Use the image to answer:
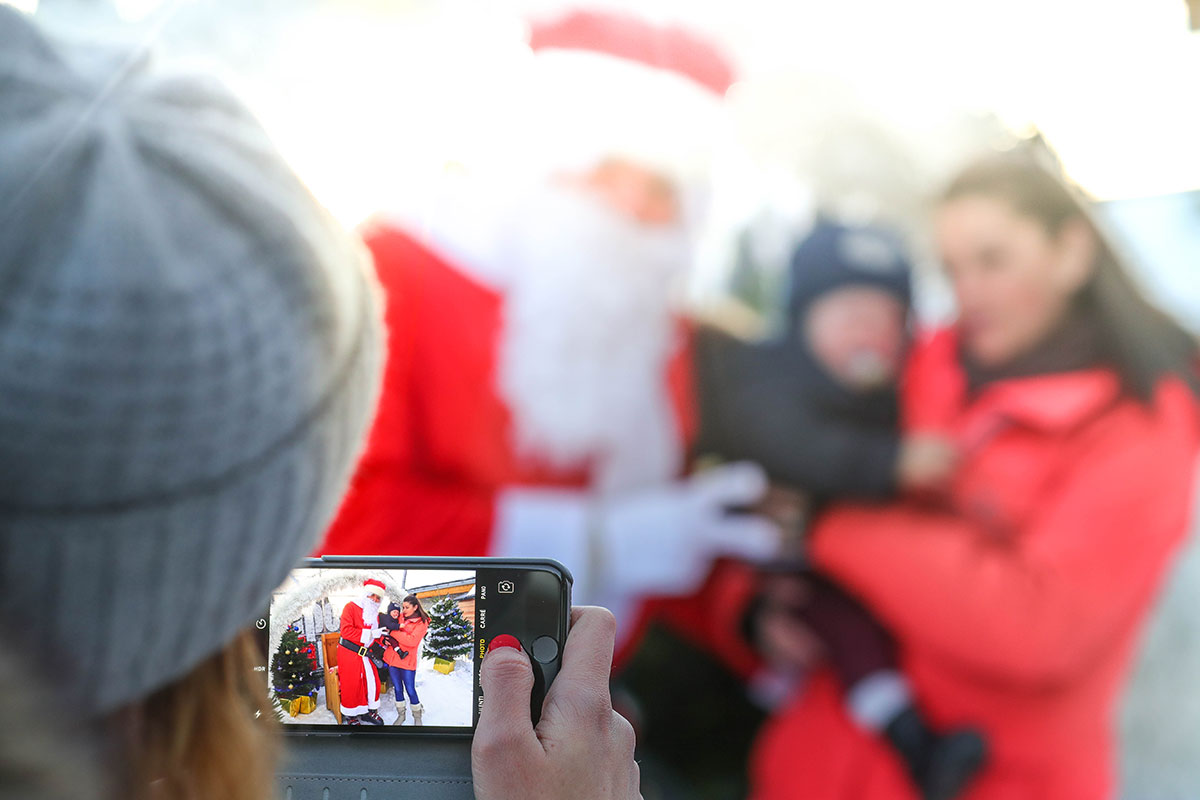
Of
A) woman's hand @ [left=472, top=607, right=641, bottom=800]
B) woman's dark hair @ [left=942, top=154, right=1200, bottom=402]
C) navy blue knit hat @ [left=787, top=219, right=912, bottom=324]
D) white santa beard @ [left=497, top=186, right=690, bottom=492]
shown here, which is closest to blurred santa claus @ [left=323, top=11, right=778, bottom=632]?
white santa beard @ [left=497, top=186, right=690, bottom=492]

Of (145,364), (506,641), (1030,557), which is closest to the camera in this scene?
(145,364)

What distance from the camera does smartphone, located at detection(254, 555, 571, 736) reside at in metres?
0.53

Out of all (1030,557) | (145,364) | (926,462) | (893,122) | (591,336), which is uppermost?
(893,122)

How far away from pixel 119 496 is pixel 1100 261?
1256 mm

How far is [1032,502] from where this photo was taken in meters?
1.25

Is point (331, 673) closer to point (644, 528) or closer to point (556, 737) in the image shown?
point (556, 737)

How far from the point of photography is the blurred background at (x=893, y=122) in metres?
1.25

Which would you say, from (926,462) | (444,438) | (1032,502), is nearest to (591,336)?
(444,438)

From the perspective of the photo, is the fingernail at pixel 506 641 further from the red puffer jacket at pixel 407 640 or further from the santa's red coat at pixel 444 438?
the santa's red coat at pixel 444 438

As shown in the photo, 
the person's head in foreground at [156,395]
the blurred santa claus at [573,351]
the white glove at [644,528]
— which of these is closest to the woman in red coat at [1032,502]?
the white glove at [644,528]

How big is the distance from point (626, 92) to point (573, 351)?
35 centimetres

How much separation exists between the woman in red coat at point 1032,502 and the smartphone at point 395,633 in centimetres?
82

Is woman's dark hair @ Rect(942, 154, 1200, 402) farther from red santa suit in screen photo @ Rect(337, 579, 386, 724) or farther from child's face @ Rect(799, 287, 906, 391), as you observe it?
red santa suit in screen photo @ Rect(337, 579, 386, 724)

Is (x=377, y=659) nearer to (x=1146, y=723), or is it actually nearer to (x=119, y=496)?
(x=119, y=496)
